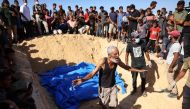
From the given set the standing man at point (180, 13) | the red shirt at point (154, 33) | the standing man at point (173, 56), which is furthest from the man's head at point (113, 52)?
the red shirt at point (154, 33)

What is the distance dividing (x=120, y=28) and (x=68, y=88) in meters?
5.50

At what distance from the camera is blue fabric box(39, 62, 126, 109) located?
8.12 meters

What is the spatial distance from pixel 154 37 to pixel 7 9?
6.34m

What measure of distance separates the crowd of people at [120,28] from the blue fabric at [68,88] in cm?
144

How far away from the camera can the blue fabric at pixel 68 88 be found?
812cm

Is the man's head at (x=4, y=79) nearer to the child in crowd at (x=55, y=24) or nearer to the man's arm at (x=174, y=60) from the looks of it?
the man's arm at (x=174, y=60)

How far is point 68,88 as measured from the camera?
8812 millimetres

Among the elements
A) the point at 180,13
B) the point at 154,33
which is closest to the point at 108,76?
the point at 180,13

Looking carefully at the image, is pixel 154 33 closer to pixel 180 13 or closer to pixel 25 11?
pixel 180 13

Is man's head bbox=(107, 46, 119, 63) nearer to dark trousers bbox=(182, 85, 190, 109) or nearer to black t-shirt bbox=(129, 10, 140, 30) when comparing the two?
dark trousers bbox=(182, 85, 190, 109)

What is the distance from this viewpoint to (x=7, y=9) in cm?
1058

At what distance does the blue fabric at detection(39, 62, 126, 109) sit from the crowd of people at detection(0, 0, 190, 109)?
1439 millimetres

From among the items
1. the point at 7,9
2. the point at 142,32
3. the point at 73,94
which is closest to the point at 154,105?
the point at 73,94

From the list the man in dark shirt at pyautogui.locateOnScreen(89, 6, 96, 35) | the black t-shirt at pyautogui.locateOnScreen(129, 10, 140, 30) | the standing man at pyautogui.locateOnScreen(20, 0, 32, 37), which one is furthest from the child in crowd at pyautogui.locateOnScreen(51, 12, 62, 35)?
the black t-shirt at pyautogui.locateOnScreen(129, 10, 140, 30)
